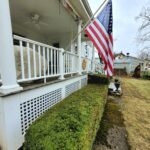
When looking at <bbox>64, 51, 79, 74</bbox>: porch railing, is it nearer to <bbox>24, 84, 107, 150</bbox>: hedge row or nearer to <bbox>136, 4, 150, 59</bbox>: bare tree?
<bbox>24, 84, 107, 150</bbox>: hedge row

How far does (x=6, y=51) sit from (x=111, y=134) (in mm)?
3316

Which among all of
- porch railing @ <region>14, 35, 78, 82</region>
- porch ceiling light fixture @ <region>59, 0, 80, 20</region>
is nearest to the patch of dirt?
porch railing @ <region>14, 35, 78, 82</region>

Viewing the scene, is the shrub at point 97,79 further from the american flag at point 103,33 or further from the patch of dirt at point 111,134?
the american flag at point 103,33

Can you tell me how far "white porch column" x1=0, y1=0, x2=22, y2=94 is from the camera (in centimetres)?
194

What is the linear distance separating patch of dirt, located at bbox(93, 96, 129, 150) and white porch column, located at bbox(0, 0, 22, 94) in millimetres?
2357

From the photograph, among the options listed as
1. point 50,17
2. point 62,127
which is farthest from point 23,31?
point 62,127

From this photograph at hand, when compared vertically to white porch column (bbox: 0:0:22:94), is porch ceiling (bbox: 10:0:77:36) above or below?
above

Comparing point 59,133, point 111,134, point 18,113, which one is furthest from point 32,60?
point 111,134

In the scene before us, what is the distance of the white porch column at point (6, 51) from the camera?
1942mm

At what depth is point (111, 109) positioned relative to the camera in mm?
5414

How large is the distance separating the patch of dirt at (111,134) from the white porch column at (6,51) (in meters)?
2.36

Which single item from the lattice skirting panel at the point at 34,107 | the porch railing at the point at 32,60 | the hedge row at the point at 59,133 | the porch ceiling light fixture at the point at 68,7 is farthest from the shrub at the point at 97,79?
the hedge row at the point at 59,133

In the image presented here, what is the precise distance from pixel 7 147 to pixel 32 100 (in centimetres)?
91

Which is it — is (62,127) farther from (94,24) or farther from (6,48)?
(94,24)
